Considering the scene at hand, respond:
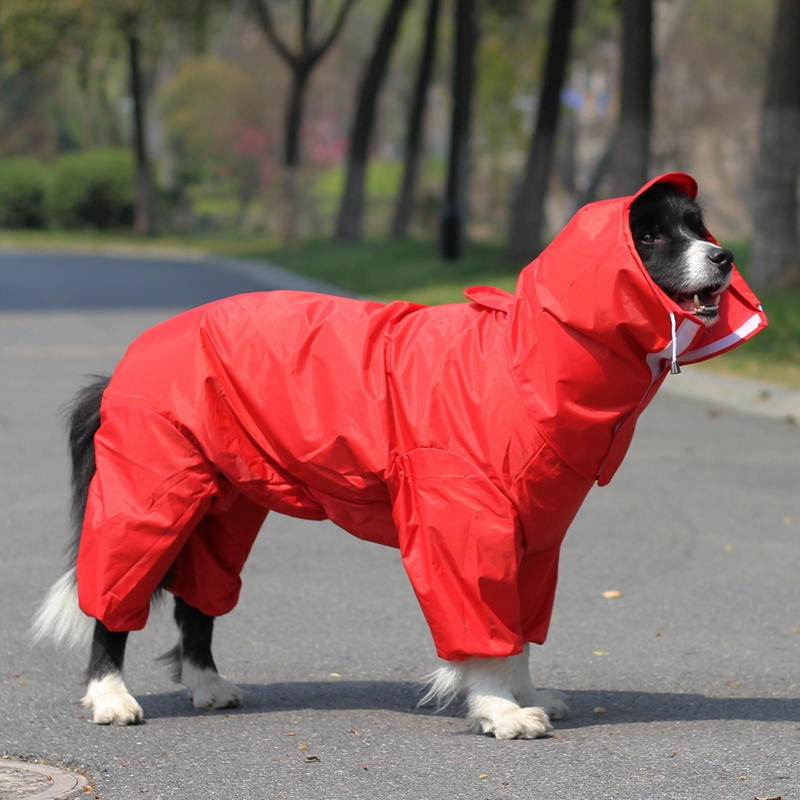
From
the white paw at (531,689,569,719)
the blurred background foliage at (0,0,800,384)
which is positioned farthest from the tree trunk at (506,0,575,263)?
the white paw at (531,689,569,719)

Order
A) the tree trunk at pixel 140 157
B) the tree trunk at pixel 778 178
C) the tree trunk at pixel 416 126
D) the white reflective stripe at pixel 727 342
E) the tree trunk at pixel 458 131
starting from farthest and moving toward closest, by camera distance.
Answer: the tree trunk at pixel 140 157
the tree trunk at pixel 416 126
the tree trunk at pixel 458 131
the tree trunk at pixel 778 178
the white reflective stripe at pixel 727 342

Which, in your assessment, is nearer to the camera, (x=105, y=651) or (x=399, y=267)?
(x=105, y=651)

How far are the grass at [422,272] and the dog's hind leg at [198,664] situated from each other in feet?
27.6

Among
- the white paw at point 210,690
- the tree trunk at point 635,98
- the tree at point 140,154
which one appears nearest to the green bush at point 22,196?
the tree at point 140,154

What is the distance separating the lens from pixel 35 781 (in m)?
3.52

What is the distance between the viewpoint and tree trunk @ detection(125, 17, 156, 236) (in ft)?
133

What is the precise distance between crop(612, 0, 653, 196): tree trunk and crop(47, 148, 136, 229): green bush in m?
29.7

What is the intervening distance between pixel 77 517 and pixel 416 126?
93.9ft

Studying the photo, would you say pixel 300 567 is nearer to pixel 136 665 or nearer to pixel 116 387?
pixel 136 665

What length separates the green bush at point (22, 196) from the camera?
4553 cm

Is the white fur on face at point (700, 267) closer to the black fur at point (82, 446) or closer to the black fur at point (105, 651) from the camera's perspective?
the black fur at point (82, 446)

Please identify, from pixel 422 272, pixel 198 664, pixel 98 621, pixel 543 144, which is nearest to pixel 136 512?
pixel 98 621

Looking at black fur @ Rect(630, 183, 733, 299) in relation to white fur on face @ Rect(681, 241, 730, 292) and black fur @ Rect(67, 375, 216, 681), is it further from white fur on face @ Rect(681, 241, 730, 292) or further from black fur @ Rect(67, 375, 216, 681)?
black fur @ Rect(67, 375, 216, 681)

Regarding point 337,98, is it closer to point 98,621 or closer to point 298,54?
point 298,54
